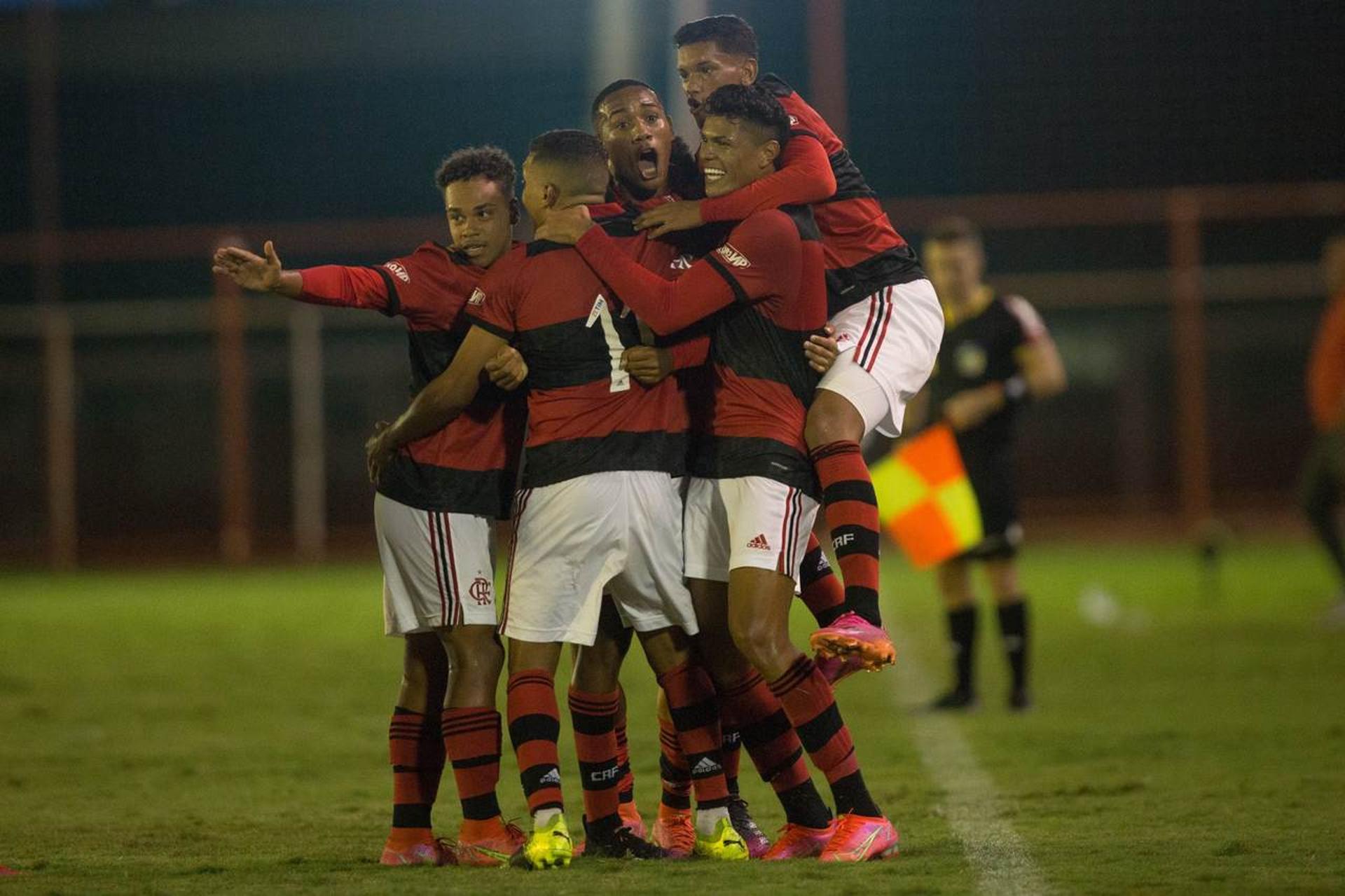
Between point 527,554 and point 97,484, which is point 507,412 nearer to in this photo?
point 527,554

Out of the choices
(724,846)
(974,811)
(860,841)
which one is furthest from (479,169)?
(974,811)

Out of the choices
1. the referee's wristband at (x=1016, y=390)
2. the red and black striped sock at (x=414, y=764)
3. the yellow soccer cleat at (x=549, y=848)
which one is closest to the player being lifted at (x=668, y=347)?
the yellow soccer cleat at (x=549, y=848)

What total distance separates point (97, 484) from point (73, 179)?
599 cm

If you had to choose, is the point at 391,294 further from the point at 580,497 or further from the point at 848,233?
the point at 848,233

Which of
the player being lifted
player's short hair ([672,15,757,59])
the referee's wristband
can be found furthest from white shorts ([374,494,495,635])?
the referee's wristband

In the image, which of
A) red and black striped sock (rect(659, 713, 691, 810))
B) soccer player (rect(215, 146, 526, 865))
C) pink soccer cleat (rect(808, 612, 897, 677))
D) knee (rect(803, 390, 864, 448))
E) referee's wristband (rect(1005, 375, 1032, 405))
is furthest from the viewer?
referee's wristband (rect(1005, 375, 1032, 405))

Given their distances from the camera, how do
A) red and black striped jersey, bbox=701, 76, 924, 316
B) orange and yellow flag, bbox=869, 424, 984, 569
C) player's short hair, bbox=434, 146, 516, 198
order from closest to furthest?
player's short hair, bbox=434, 146, 516, 198, red and black striped jersey, bbox=701, 76, 924, 316, orange and yellow flag, bbox=869, 424, 984, 569

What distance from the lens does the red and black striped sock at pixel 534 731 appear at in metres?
5.02

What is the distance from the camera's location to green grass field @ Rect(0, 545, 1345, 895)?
4.83 metres

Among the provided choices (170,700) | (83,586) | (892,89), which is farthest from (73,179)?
(170,700)

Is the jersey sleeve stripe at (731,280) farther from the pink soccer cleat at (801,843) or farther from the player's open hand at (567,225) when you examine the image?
the pink soccer cleat at (801,843)

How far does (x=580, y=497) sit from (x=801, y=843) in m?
1.15

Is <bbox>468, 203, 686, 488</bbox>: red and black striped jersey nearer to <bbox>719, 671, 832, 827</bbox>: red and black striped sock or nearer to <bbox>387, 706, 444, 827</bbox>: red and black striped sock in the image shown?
<bbox>719, 671, 832, 827</bbox>: red and black striped sock

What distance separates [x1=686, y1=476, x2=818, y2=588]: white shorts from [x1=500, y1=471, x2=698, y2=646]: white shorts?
0.37ft
